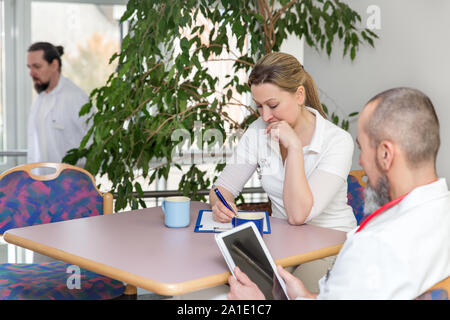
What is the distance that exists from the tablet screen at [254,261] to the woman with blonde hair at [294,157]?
0.40 meters

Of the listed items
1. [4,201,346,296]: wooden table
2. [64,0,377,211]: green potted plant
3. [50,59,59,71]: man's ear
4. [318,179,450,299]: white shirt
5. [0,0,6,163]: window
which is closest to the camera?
[318,179,450,299]: white shirt

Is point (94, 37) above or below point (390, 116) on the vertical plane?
above

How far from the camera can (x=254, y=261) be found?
1.43 metres

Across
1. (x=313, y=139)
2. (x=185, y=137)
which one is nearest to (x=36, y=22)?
(x=185, y=137)

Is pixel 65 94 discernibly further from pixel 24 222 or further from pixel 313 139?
pixel 313 139

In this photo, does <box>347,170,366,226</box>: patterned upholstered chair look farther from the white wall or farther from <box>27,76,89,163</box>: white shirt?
<box>27,76,89,163</box>: white shirt

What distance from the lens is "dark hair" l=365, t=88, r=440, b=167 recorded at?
1131mm

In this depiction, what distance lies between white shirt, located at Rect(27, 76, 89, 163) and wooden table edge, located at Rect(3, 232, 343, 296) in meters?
2.05

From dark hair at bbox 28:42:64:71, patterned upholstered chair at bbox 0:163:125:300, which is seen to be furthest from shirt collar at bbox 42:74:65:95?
patterned upholstered chair at bbox 0:163:125:300

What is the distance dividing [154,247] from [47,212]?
36.6 inches

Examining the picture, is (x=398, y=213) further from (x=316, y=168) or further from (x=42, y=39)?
(x=42, y=39)
